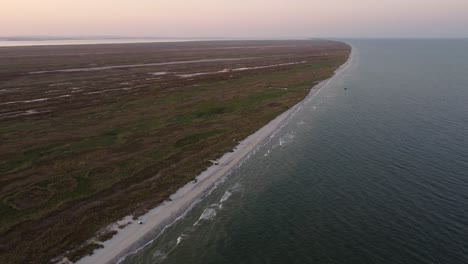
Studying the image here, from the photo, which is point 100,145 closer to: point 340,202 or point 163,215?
point 163,215

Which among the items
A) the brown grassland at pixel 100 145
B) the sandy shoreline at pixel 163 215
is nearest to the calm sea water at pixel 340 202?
the sandy shoreline at pixel 163 215

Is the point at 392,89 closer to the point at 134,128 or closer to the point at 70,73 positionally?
the point at 134,128

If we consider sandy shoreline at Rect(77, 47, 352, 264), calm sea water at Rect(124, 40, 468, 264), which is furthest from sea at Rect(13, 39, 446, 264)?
sandy shoreline at Rect(77, 47, 352, 264)

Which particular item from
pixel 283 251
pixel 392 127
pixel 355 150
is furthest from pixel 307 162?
pixel 392 127

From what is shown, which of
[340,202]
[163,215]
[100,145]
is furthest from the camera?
[100,145]

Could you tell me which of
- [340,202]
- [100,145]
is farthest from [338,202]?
[100,145]

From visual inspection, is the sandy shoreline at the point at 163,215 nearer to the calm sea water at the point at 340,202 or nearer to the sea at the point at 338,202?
the sea at the point at 338,202
